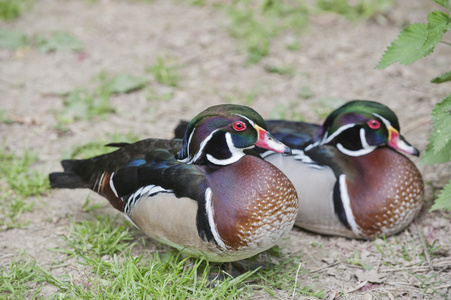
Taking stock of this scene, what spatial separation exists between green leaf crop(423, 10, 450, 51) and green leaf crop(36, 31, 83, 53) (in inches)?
144

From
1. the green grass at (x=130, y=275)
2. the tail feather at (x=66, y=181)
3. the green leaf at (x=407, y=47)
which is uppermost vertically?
the green leaf at (x=407, y=47)

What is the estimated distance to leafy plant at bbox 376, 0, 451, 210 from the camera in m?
2.31

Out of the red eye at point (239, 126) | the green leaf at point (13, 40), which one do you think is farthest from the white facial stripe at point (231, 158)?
the green leaf at point (13, 40)

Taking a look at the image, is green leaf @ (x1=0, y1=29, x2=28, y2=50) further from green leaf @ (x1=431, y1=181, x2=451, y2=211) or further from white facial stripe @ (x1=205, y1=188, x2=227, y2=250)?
green leaf @ (x1=431, y1=181, x2=451, y2=211)

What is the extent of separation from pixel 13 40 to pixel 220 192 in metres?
3.64

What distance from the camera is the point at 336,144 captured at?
2975 millimetres

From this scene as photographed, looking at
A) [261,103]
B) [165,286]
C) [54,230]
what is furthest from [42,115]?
[165,286]

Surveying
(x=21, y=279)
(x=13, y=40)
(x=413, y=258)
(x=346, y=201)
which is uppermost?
(x=13, y=40)

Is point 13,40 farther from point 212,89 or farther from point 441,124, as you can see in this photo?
point 441,124

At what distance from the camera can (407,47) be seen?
2.46 metres

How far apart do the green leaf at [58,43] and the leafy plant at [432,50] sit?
351 centimetres

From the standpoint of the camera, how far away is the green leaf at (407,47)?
242 cm

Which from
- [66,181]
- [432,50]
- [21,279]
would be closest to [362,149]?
[432,50]

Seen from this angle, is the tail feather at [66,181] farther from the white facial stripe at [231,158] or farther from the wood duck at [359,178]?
the wood duck at [359,178]
